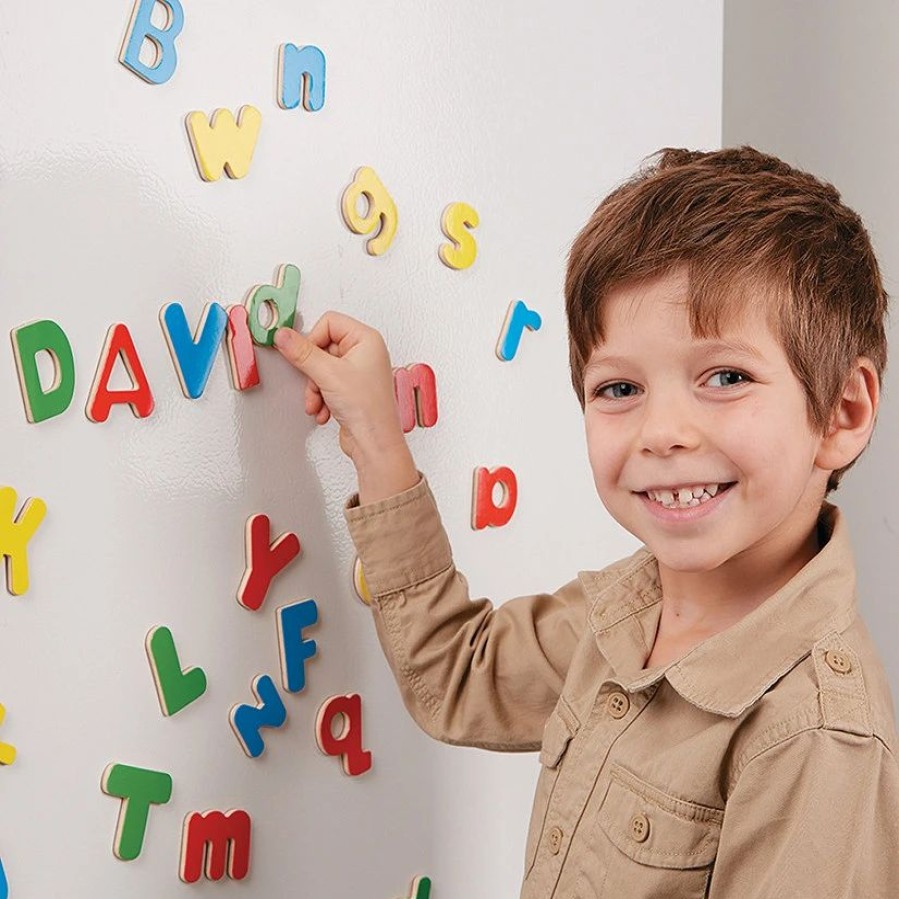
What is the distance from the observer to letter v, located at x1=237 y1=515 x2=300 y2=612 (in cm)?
79

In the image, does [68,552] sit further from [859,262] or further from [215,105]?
[859,262]

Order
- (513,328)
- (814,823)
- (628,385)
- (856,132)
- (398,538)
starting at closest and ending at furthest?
(814,823)
(628,385)
(398,538)
(513,328)
(856,132)

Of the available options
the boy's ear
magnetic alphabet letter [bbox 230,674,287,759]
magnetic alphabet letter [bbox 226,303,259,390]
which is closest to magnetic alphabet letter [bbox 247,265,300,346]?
magnetic alphabet letter [bbox 226,303,259,390]

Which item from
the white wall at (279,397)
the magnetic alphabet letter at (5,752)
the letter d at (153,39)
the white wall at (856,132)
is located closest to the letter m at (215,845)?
the white wall at (279,397)

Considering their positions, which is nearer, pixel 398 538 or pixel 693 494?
pixel 693 494

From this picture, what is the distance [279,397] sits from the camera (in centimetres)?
80

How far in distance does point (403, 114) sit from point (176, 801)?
1.51 ft

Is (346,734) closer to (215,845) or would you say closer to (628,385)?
(215,845)

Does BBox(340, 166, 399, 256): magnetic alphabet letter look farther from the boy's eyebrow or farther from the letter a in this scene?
the boy's eyebrow

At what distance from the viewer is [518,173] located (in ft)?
3.09

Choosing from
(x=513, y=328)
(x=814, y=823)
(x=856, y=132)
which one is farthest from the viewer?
(x=856, y=132)

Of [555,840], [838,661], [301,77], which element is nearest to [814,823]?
[838,661]

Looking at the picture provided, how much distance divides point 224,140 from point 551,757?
422 millimetres

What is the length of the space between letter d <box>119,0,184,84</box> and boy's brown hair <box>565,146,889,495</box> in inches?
10.1
